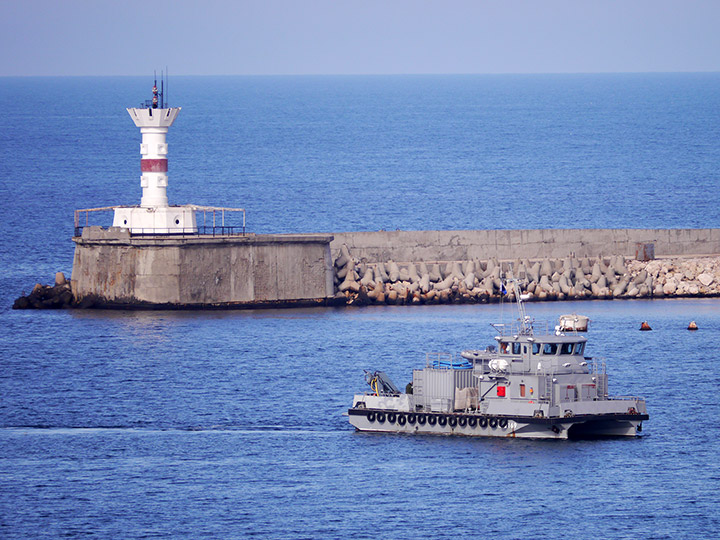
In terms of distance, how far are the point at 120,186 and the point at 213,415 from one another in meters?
69.3

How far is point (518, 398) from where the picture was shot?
130 feet

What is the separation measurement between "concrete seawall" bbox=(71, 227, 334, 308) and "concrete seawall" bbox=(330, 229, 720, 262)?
3.99 metres

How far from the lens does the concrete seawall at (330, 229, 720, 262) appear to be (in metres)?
65.1

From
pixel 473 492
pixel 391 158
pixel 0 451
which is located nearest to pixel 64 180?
pixel 391 158

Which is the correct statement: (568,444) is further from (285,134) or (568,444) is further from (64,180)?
(285,134)

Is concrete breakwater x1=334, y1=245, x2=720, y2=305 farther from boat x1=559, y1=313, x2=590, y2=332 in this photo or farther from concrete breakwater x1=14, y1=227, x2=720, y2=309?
boat x1=559, y1=313, x2=590, y2=332

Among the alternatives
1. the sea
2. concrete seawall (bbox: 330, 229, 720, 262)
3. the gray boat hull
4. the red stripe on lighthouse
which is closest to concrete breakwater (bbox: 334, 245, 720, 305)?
concrete seawall (bbox: 330, 229, 720, 262)

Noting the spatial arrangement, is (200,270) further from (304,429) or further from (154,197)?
(304,429)

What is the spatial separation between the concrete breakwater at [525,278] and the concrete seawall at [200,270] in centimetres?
216

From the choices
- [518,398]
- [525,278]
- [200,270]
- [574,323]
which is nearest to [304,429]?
[518,398]

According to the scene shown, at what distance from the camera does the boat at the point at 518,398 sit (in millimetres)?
39281

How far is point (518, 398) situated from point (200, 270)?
72.4ft

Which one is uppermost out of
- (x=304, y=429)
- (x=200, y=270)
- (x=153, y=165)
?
(x=153, y=165)

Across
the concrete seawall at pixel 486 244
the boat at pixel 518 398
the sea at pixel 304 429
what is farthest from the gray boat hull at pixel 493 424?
the concrete seawall at pixel 486 244
